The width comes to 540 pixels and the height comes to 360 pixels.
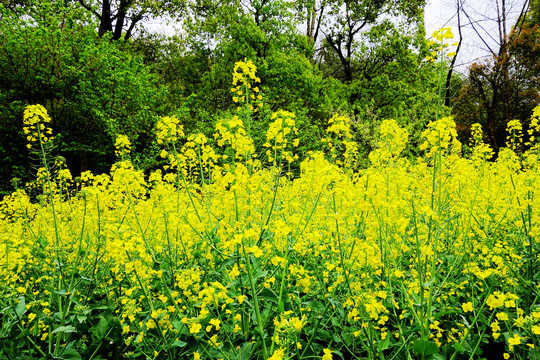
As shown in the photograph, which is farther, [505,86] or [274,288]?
[505,86]

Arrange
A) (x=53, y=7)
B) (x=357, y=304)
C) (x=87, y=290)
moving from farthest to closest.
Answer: (x=53, y=7)
(x=87, y=290)
(x=357, y=304)

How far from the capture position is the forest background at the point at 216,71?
10.1 m

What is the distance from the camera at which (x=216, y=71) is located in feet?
48.3

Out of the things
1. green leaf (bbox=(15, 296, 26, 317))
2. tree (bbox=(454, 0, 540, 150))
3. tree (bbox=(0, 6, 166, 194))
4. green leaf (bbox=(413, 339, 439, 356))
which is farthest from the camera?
tree (bbox=(454, 0, 540, 150))

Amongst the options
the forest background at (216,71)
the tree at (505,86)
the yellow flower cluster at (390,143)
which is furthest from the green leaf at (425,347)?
the tree at (505,86)

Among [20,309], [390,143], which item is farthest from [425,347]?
[20,309]

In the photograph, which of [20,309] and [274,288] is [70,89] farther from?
[274,288]

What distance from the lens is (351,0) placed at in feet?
56.7

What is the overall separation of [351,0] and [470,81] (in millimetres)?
7027

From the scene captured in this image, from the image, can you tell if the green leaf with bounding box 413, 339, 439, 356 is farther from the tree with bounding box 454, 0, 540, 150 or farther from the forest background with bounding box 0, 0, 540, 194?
the tree with bounding box 454, 0, 540, 150

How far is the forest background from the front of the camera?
1009 centimetres

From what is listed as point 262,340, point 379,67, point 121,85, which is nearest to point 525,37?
point 379,67

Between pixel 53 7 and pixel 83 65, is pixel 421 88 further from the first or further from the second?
pixel 53 7

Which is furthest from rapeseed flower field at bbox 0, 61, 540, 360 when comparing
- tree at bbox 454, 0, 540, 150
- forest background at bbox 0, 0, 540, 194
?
tree at bbox 454, 0, 540, 150
